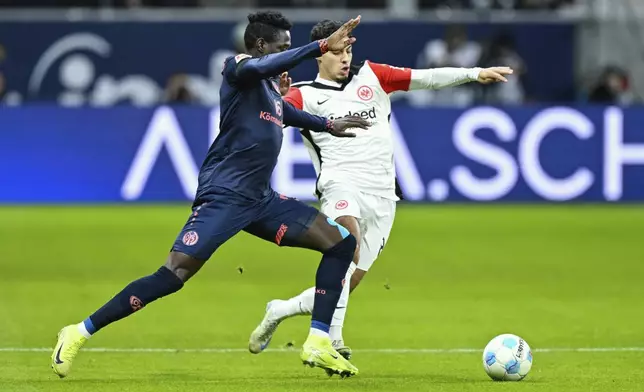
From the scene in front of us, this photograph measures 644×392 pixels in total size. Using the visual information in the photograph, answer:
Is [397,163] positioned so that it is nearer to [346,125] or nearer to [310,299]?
[310,299]

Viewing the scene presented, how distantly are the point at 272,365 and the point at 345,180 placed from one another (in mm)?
1445

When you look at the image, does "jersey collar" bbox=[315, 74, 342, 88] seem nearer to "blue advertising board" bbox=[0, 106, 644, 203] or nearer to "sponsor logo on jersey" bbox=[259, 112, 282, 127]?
"sponsor logo on jersey" bbox=[259, 112, 282, 127]

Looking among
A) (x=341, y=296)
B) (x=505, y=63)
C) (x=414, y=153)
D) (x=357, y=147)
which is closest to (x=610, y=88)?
(x=505, y=63)

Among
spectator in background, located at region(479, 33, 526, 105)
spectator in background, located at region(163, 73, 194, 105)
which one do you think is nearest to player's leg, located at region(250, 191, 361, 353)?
spectator in background, located at region(163, 73, 194, 105)

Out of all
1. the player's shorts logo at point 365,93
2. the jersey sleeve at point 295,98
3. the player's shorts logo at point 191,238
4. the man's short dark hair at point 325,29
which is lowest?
the player's shorts logo at point 191,238

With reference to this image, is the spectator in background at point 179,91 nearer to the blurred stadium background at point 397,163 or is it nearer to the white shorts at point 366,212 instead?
the blurred stadium background at point 397,163

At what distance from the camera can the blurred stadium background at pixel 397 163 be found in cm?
1348

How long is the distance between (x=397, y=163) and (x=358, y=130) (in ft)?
37.9

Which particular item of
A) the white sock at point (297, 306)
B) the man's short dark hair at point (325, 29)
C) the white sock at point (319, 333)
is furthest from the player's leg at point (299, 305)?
the man's short dark hair at point (325, 29)

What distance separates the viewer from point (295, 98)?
10.2 m

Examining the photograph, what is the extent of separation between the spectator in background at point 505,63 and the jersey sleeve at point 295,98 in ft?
43.3

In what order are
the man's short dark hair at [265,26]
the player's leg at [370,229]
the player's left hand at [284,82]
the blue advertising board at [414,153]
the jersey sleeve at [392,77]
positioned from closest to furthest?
the man's short dark hair at [265,26], the player's left hand at [284,82], the jersey sleeve at [392,77], the player's leg at [370,229], the blue advertising board at [414,153]

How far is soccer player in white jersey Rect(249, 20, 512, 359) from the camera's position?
992 centimetres

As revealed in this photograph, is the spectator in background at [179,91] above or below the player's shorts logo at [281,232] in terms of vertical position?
below
